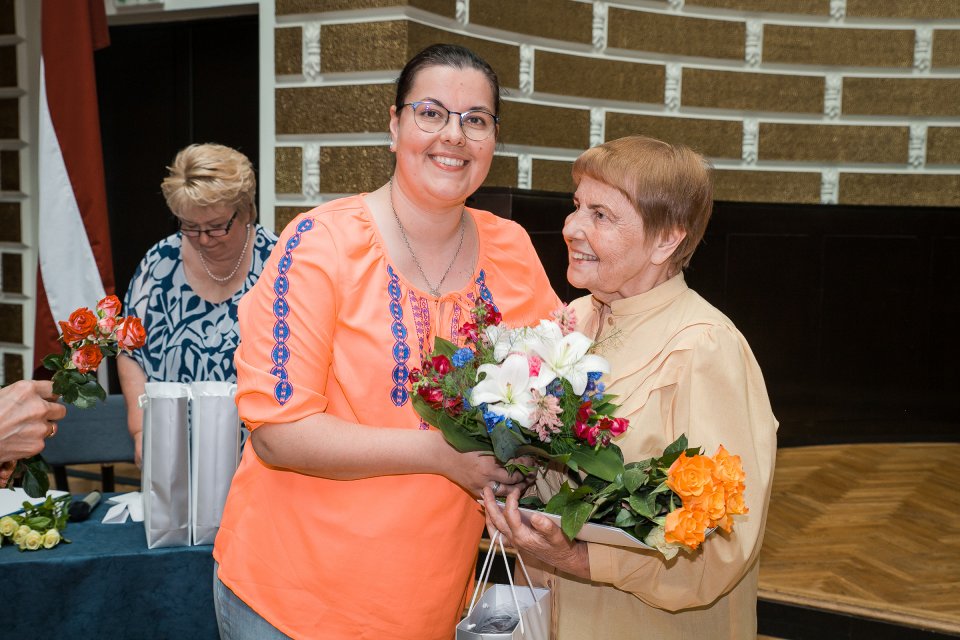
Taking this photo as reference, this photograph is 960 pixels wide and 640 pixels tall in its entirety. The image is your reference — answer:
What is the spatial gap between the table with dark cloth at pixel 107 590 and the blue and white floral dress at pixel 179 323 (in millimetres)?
621

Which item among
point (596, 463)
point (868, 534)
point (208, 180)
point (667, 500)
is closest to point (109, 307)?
point (208, 180)

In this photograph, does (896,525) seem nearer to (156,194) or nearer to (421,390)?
(421,390)

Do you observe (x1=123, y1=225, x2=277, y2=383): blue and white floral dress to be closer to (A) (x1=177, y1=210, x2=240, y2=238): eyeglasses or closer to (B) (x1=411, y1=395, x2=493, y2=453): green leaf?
(A) (x1=177, y1=210, x2=240, y2=238): eyeglasses

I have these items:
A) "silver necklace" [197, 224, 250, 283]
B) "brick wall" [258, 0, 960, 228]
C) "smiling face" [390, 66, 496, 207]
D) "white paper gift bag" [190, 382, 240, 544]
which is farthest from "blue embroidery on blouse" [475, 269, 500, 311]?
"brick wall" [258, 0, 960, 228]

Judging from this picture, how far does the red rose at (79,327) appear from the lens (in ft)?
7.09

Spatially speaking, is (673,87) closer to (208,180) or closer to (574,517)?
(208,180)

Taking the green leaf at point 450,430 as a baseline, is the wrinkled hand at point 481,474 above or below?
below

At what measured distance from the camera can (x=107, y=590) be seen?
2385mm

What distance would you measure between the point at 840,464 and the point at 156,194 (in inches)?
181

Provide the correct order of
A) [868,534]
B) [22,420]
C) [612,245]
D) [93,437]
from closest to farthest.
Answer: [612,245], [22,420], [93,437], [868,534]

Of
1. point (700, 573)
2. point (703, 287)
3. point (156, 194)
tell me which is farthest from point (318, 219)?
point (703, 287)

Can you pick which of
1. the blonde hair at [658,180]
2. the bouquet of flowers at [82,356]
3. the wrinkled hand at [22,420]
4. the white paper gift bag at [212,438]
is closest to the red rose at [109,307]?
the bouquet of flowers at [82,356]

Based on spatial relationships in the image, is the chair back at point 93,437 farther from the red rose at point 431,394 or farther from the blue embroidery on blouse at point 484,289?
the red rose at point 431,394

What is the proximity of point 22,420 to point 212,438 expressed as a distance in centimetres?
57
